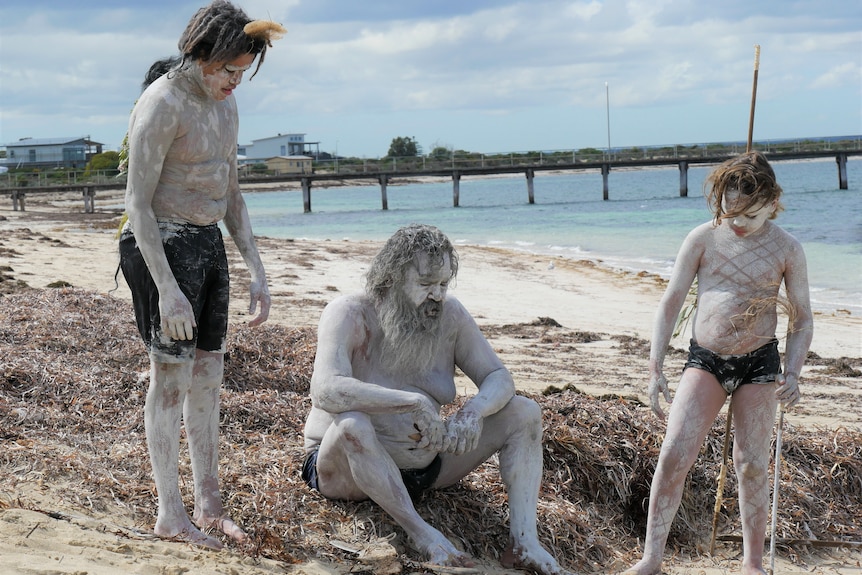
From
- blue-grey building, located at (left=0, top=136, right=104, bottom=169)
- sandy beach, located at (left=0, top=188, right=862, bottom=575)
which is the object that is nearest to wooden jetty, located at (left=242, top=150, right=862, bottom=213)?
sandy beach, located at (left=0, top=188, right=862, bottom=575)

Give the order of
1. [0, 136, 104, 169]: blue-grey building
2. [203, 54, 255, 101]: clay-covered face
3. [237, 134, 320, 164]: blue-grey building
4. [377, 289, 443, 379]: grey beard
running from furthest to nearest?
1. [237, 134, 320, 164]: blue-grey building
2. [0, 136, 104, 169]: blue-grey building
3. [377, 289, 443, 379]: grey beard
4. [203, 54, 255, 101]: clay-covered face

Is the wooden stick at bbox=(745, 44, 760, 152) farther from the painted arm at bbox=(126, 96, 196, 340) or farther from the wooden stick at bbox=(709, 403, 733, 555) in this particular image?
the painted arm at bbox=(126, 96, 196, 340)

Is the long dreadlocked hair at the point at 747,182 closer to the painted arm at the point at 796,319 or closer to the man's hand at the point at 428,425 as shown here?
the painted arm at the point at 796,319

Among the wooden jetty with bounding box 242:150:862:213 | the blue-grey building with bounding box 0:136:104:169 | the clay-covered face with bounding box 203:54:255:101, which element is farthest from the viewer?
the blue-grey building with bounding box 0:136:104:169

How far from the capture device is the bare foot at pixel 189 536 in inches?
146

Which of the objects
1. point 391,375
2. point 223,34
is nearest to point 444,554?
point 391,375

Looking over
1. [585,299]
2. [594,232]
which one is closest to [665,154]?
[594,232]

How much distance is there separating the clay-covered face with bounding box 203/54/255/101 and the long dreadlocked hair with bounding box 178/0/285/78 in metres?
0.03

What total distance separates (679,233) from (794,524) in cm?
2679

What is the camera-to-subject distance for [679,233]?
101 feet

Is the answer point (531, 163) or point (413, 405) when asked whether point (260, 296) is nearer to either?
point (413, 405)

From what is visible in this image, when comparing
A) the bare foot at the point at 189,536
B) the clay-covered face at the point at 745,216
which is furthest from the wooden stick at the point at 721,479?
the bare foot at the point at 189,536

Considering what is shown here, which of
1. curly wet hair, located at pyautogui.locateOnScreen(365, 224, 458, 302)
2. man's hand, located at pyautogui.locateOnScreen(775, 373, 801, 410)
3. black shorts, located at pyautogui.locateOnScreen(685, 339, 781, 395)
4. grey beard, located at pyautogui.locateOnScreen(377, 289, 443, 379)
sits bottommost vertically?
man's hand, located at pyautogui.locateOnScreen(775, 373, 801, 410)

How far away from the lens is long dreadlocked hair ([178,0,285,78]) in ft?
11.7
